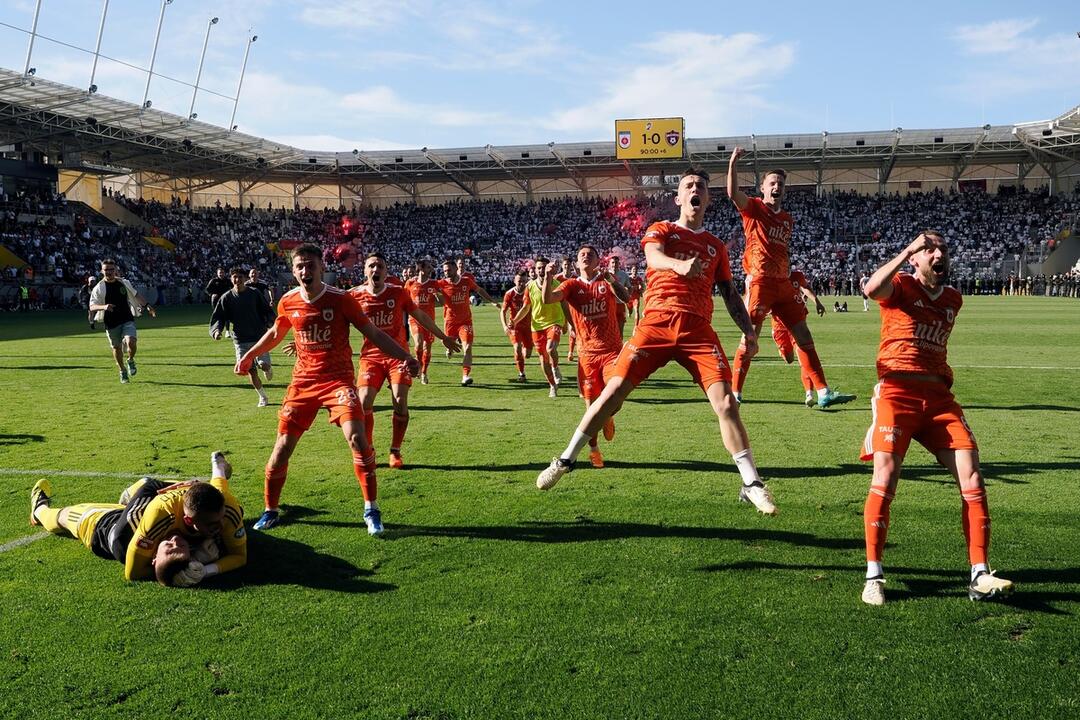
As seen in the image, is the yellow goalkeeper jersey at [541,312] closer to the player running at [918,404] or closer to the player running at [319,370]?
the player running at [319,370]

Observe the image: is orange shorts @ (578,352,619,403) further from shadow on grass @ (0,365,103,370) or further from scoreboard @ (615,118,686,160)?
scoreboard @ (615,118,686,160)

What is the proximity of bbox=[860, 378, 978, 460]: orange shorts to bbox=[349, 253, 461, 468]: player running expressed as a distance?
448 cm

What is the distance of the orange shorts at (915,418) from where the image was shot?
4770 mm

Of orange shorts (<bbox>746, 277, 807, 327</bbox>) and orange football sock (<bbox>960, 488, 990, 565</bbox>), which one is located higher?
orange shorts (<bbox>746, 277, 807, 327</bbox>)

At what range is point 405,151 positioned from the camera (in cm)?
6975

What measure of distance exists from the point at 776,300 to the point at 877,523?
17.4 ft

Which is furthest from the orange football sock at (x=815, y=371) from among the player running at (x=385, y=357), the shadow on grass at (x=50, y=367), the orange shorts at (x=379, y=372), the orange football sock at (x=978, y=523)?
the shadow on grass at (x=50, y=367)

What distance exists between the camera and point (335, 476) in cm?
783

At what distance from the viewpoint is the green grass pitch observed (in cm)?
367

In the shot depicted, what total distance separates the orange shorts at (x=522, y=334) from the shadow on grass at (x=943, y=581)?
378 inches

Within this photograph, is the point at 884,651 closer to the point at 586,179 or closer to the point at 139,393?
the point at 139,393

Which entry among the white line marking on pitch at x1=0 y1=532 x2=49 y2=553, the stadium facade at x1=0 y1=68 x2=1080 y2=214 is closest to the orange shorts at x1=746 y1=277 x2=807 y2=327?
Answer: the white line marking on pitch at x1=0 y1=532 x2=49 y2=553

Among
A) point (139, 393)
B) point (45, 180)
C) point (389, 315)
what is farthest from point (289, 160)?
point (389, 315)

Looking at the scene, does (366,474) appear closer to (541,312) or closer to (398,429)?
(398,429)
